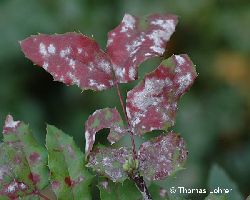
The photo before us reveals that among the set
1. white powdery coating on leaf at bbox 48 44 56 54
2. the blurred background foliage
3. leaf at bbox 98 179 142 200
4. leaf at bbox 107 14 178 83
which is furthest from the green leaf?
the blurred background foliage

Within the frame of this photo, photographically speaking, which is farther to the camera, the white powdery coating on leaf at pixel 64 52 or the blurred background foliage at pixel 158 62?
the blurred background foliage at pixel 158 62

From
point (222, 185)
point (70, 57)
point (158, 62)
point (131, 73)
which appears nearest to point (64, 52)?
point (70, 57)

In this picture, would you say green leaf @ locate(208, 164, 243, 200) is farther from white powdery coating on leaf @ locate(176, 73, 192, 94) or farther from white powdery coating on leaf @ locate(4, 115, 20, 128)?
white powdery coating on leaf @ locate(4, 115, 20, 128)

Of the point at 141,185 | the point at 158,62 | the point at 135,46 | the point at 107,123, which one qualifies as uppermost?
the point at 158,62

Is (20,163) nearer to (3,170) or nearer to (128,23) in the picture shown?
(3,170)

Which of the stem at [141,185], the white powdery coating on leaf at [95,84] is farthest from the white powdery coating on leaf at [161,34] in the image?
the stem at [141,185]

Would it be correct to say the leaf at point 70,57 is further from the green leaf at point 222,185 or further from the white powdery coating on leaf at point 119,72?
the green leaf at point 222,185

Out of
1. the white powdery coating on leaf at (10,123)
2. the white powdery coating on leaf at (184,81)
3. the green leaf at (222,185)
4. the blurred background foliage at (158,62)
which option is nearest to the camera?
the white powdery coating on leaf at (184,81)
